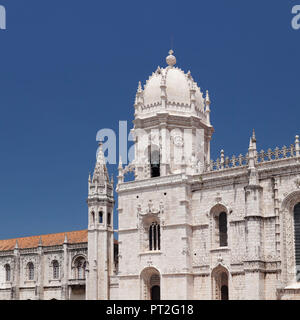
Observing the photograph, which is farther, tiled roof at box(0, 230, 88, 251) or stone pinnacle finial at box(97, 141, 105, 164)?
tiled roof at box(0, 230, 88, 251)

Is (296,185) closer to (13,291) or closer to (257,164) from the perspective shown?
(257,164)

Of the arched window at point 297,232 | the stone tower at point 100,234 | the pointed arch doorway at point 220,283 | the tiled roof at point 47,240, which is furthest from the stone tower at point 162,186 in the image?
the tiled roof at point 47,240

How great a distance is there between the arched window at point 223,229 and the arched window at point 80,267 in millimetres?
19055

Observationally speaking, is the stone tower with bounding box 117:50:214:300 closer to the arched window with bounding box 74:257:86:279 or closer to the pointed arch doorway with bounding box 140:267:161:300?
the pointed arch doorway with bounding box 140:267:161:300

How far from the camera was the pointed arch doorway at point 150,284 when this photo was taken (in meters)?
43.3

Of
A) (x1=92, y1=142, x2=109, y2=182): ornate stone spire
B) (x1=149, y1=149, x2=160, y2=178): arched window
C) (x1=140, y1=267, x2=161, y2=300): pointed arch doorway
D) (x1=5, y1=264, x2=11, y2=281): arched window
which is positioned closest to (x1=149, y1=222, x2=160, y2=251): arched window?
(x1=140, y1=267, x2=161, y2=300): pointed arch doorway

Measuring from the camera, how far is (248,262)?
38.2m

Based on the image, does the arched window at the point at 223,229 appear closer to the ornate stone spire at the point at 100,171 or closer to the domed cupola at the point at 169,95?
the domed cupola at the point at 169,95

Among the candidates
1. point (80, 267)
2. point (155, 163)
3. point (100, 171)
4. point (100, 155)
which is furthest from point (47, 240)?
point (155, 163)

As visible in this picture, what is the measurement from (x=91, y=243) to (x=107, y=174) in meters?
6.90

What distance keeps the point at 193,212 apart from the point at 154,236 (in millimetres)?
3462

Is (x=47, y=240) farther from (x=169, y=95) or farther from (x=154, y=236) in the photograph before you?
(x=169, y=95)

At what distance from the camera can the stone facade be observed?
38531mm
